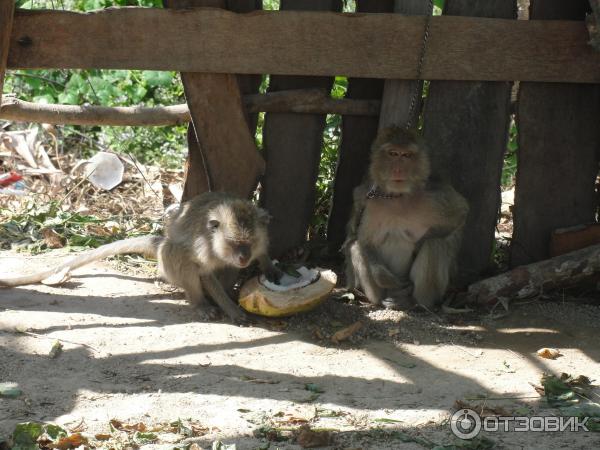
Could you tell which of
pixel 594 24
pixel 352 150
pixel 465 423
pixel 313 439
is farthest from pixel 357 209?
pixel 313 439

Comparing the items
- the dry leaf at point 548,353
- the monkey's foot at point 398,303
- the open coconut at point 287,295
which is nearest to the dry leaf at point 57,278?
the open coconut at point 287,295

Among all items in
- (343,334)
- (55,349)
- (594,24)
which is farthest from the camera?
(594,24)

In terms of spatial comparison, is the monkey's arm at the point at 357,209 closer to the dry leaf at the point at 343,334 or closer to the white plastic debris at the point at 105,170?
the dry leaf at the point at 343,334

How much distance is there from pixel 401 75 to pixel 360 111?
0.61 metres

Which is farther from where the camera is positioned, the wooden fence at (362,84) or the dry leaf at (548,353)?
the wooden fence at (362,84)

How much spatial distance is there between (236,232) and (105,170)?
11.6 ft

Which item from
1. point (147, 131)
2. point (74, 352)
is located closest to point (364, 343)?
point (74, 352)

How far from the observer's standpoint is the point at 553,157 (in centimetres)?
715

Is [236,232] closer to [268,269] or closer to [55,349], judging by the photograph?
[268,269]

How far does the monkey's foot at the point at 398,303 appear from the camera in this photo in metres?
7.05

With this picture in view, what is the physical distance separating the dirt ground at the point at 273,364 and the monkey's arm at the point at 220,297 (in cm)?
15

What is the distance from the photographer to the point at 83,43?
6.57 meters

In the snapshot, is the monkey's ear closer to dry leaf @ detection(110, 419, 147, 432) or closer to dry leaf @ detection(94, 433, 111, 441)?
dry leaf @ detection(110, 419, 147, 432)

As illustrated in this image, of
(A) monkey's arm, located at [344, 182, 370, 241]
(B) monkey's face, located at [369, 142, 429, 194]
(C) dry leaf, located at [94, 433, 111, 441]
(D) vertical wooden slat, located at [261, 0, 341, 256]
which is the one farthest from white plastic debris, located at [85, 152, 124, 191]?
(C) dry leaf, located at [94, 433, 111, 441]
